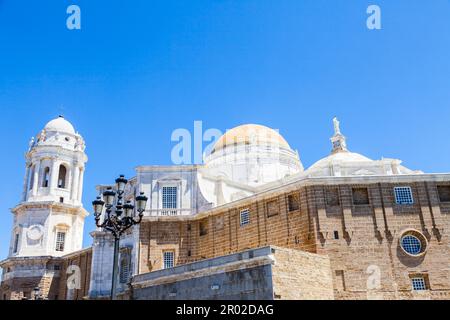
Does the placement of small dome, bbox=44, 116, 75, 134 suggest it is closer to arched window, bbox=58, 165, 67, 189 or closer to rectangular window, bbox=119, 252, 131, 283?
arched window, bbox=58, 165, 67, 189

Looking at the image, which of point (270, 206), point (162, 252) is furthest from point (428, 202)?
point (162, 252)

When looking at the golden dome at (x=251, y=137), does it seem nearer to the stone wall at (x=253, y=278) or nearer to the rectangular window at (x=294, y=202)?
the rectangular window at (x=294, y=202)

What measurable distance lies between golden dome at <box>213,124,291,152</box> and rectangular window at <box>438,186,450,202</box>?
69.8 feet

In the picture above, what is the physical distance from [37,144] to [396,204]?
3475cm

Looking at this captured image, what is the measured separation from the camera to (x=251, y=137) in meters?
47.5

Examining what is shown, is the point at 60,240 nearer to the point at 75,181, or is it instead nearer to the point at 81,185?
the point at 75,181

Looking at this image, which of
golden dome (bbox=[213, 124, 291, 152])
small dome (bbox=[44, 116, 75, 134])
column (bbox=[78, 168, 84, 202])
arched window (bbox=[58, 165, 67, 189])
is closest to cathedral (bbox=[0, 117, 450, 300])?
golden dome (bbox=[213, 124, 291, 152])

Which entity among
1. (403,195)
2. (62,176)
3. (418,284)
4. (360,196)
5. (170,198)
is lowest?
(418,284)

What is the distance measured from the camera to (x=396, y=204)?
27688mm

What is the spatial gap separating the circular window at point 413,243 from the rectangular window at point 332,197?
4.12 meters

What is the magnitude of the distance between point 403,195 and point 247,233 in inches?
385

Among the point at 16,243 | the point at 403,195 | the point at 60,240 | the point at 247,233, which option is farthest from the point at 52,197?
the point at 403,195

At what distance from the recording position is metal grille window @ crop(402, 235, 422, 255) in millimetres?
26641
